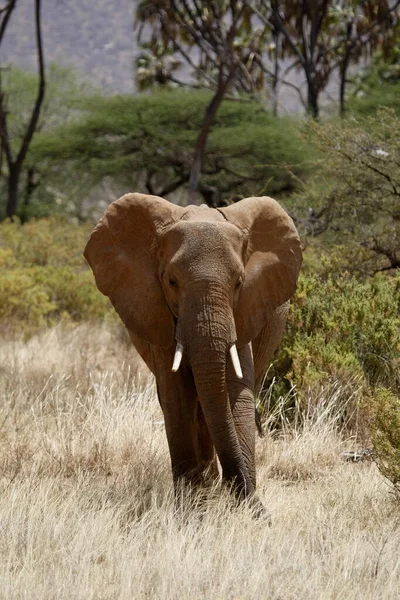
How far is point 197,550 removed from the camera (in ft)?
16.4

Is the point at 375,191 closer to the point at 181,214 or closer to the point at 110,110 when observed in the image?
the point at 181,214

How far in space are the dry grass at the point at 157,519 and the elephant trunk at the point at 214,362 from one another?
1.03 ft

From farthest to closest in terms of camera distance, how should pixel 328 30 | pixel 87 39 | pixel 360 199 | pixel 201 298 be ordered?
pixel 87 39 → pixel 328 30 → pixel 360 199 → pixel 201 298

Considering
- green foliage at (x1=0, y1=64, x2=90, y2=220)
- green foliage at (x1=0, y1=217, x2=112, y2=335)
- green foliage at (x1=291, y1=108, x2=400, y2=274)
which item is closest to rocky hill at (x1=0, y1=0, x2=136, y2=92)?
green foliage at (x1=0, y1=64, x2=90, y2=220)

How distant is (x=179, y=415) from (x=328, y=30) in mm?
29693

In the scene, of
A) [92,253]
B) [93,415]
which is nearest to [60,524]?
[92,253]

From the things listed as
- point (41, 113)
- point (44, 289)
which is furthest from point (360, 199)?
point (41, 113)

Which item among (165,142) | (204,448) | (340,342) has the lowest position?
(204,448)

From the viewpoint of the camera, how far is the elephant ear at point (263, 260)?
583cm

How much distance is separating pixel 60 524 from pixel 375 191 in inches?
286

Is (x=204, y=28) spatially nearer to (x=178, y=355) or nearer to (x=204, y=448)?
(x=204, y=448)

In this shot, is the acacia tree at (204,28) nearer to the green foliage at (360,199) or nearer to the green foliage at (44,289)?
the green foliage at (44,289)

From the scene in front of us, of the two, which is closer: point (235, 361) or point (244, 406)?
point (235, 361)

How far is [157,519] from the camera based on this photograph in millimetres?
5633
